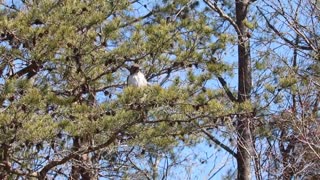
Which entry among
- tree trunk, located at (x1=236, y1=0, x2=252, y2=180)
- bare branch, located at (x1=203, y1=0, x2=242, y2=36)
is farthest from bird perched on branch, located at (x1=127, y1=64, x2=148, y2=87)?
bare branch, located at (x1=203, y1=0, x2=242, y2=36)

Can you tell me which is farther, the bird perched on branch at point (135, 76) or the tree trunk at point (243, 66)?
the tree trunk at point (243, 66)

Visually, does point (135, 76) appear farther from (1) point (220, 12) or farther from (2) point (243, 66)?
(1) point (220, 12)

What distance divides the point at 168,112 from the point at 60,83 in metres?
1.10

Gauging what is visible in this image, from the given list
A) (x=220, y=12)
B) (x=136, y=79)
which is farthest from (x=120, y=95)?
(x=220, y=12)

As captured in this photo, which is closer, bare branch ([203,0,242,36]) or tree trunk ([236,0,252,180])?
tree trunk ([236,0,252,180])

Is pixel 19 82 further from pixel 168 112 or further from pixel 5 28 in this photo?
pixel 168 112

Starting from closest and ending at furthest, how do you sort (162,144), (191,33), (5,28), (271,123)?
(5,28) < (162,144) < (191,33) < (271,123)

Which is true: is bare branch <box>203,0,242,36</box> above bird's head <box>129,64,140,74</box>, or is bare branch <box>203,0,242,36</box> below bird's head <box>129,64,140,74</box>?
above

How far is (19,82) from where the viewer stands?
180 inches

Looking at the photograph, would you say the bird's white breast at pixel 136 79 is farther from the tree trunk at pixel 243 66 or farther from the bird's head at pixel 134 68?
the tree trunk at pixel 243 66

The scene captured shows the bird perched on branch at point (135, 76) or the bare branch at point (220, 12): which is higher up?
the bare branch at point (220, 12)

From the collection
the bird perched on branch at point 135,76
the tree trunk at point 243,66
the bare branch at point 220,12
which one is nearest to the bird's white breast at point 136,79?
the bird perched on branch at point 135,76

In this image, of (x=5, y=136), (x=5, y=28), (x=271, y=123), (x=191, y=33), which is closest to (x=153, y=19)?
(x=191, y=33)

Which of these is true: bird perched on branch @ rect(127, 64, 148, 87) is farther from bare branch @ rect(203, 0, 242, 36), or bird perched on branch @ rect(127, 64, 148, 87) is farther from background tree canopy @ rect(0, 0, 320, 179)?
bare branch @ rect(203, 0, 242, 36)
